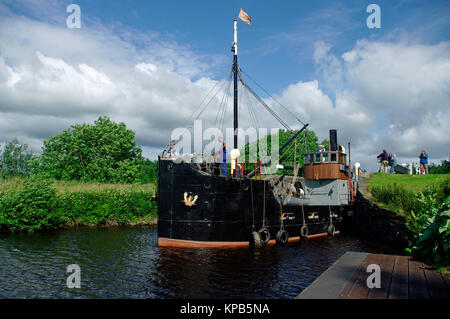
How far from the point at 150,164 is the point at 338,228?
68.2m

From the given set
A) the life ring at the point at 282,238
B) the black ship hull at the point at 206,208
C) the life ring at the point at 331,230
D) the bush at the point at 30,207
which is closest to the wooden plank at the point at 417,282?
the black ship hull at the point at 206,208

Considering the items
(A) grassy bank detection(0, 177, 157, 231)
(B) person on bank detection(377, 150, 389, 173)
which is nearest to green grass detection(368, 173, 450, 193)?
(B) person on bank detection(377, 150, 389, 173)

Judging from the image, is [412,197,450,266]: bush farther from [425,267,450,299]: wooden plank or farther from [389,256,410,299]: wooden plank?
[389,256,410,299]: wooden plank

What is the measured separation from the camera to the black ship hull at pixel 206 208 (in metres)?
16.7

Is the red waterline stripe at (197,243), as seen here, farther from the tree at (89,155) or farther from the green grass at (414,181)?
the tree at (89,155)

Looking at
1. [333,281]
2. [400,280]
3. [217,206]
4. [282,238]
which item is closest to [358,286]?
[333,281]

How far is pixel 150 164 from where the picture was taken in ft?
283

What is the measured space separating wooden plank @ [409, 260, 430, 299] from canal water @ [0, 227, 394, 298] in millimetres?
3883

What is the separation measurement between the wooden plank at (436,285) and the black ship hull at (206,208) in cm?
1100

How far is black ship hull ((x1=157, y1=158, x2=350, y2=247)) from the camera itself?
16703mm

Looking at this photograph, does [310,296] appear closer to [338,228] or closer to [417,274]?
[417,274]

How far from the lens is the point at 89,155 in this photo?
46.2 m
